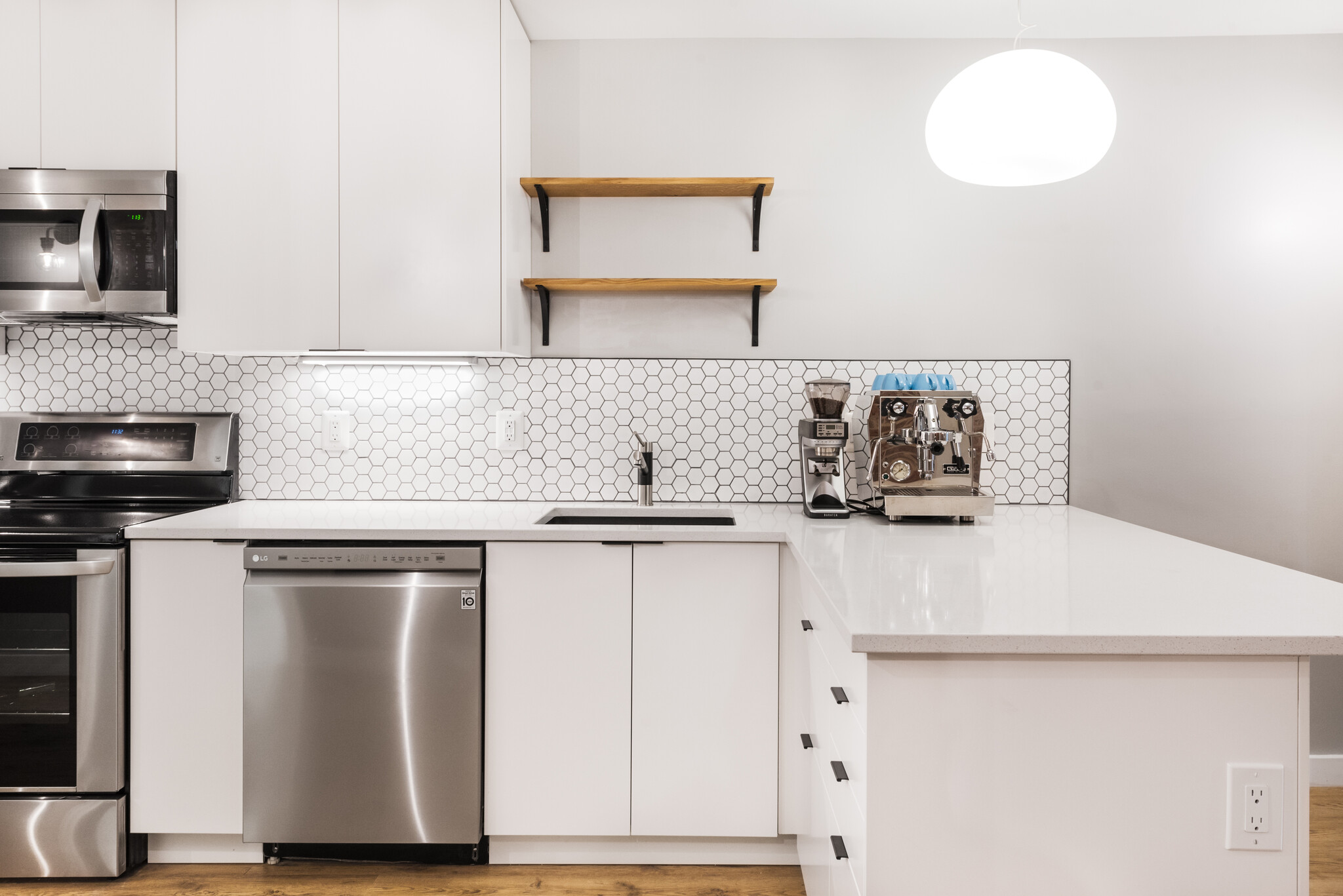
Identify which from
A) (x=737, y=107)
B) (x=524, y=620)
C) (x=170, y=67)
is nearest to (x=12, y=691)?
(x=524, y=620)

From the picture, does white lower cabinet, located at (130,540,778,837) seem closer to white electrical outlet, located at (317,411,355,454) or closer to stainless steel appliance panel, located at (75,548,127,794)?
stainless steel appliance panel, located at (75,548,127,794)

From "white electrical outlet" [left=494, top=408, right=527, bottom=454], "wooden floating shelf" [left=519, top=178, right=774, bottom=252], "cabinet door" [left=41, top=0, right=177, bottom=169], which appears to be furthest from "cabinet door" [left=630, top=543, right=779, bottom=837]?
"cabinet door" [left=41, top=0, right=177, bottom=169]

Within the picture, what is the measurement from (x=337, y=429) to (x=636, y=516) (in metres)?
1.06

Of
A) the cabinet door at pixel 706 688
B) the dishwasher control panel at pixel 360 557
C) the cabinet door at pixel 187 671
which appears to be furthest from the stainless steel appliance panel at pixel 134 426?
the cabinet door at pixel 706 688

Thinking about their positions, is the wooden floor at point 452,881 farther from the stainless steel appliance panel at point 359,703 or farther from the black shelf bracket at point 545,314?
the black shelf bracket at point 545,314

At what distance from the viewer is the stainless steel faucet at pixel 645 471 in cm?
237

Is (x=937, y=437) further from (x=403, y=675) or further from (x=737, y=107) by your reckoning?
(x=403, y=675)

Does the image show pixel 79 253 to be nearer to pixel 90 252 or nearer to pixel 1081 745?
pixel 90 252

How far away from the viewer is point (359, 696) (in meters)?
1.89

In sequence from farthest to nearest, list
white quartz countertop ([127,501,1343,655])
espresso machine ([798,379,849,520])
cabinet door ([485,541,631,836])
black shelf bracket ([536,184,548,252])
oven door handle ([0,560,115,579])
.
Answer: black shelf bracket ([536,184,548,252]) → espresso machine ([798,379,849,520]) → cabinet door ([485,541,631,836]) → oven door handle ([0,560,115,579]) → white quartz countertop ([127,501,1343,655])

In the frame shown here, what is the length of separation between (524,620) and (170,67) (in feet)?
6.20

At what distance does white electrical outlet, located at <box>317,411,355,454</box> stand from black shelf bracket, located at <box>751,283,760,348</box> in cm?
138

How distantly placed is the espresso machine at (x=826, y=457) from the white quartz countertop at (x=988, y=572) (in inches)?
2.8

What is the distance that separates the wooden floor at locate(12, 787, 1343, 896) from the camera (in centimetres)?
190
